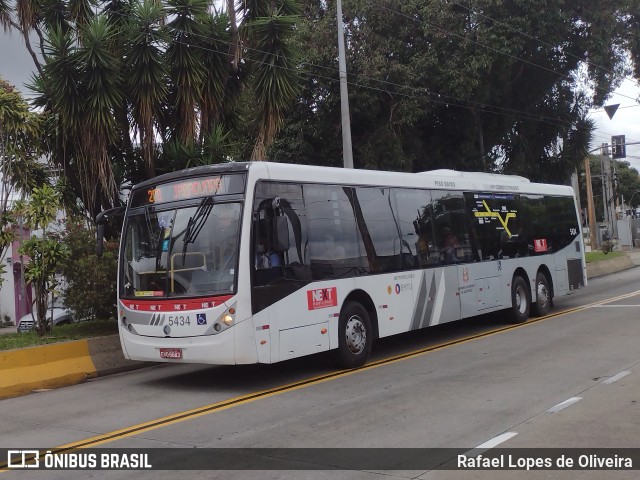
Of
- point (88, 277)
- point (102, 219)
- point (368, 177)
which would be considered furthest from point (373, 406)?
point (88, 277)

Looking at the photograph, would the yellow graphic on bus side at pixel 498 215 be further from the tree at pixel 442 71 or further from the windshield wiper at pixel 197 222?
the windshield wiper at pixel 197 222

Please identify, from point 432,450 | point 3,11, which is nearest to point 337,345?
point 432,450

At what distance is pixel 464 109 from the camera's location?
23078 millimetres

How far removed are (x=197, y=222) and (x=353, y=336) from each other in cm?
310

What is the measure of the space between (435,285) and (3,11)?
35.3 feet

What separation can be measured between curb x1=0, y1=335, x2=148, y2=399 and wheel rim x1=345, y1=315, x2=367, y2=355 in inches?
158

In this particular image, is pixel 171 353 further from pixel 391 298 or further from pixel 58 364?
pixel 391 298

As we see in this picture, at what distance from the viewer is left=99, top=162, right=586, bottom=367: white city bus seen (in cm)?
895

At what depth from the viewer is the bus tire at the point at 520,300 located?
49.6ft

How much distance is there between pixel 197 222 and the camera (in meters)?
9.32

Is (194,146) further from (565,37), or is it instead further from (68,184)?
(565,37)

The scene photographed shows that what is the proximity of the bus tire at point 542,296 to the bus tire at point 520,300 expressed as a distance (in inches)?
14.7

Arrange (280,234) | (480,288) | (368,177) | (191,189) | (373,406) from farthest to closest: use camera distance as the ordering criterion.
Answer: (480,288)
(368,177)
(191,189)
(280,234)
(373,406)

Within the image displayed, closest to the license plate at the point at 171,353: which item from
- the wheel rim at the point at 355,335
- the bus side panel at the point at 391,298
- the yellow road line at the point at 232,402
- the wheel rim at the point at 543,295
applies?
the yellow road line at the point at 232,402
